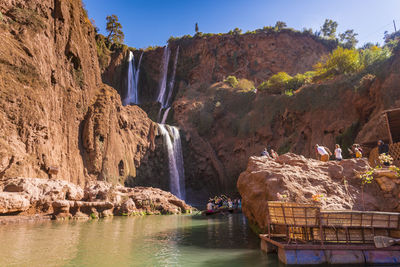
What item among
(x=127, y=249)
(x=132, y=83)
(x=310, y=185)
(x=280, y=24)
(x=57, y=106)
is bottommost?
(x=127, y=249)

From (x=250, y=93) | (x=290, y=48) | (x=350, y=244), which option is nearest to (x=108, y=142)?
(x=250, y=93)

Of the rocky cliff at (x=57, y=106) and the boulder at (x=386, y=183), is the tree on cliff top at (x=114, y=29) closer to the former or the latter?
the rocky cliff at (x=57, y=106)

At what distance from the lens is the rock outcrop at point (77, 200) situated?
16859mm

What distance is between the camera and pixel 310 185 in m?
10.2

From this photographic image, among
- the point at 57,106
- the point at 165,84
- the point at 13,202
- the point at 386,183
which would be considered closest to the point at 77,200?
the point at 13,202

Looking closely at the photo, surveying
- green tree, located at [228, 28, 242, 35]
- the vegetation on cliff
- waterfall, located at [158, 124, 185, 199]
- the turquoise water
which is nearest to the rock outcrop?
the turquoise water

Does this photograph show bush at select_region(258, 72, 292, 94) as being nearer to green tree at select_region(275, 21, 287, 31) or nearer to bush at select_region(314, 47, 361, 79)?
bush at select_region(314, 47, 361, 79)

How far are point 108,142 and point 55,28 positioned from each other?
12380 mm

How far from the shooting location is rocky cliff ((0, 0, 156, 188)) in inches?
764

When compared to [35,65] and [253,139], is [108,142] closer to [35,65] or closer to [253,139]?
[35,65]

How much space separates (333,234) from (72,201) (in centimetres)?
1828

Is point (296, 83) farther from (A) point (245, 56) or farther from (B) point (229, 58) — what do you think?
(B) point (229, 58)

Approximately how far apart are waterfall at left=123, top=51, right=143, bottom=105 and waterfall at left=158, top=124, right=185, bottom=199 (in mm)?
16515

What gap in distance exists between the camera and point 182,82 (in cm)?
5656
